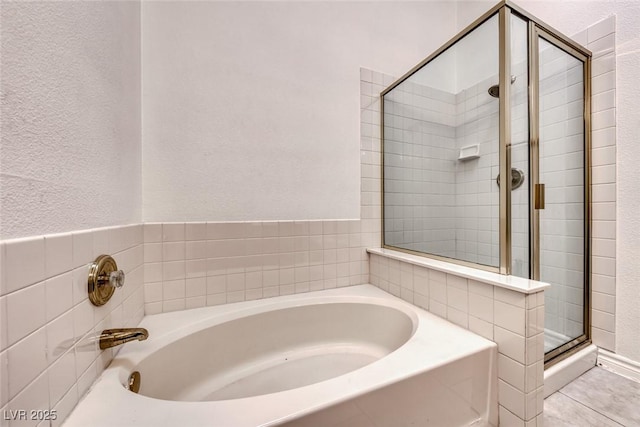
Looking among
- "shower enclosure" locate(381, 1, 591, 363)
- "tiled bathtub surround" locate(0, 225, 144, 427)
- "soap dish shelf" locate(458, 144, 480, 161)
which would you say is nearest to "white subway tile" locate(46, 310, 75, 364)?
"tiled bathtub surround" locate(0, 225, 144, 427)

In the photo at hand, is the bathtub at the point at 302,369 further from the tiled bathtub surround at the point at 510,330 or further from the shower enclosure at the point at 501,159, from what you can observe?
the shower enclosure at the point at 501,159

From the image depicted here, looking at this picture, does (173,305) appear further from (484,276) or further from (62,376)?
(484,276)

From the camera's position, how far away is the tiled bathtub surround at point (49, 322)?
42cm

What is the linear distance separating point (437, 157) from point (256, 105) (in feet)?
4.40

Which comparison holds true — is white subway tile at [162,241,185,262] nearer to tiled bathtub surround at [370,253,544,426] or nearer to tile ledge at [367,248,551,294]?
tile ledge at [367,248,551,294]

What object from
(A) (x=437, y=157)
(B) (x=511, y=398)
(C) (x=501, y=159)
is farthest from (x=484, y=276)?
(A) (x=437, y=157)

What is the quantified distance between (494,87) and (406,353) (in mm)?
1338

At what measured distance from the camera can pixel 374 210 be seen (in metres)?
1.72

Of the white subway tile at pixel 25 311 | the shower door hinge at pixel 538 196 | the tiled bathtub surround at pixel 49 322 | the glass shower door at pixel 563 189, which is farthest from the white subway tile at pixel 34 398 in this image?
the glass shower door at pixel 563 189

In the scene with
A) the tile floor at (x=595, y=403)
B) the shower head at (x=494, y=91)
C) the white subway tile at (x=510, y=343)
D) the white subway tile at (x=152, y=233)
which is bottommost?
the tile floor at (x=595, y=403)

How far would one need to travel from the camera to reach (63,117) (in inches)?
23.6

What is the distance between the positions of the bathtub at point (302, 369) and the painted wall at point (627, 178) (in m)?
0.94

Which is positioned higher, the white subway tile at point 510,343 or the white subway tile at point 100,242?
the white subway tile at point 100,242

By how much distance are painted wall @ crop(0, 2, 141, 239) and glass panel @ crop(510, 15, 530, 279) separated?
151 cm
